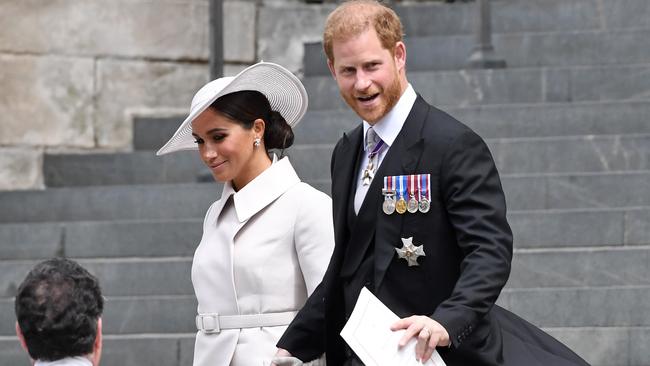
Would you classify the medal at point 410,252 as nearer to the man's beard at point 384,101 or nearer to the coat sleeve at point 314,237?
the man's beard at point 384,101

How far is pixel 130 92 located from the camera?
11.7 metres

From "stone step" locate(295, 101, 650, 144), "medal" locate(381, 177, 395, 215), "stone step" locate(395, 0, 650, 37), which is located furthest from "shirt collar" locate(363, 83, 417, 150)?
"stone step" locate(395, 0, 650, 37)

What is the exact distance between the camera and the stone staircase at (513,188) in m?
8.02

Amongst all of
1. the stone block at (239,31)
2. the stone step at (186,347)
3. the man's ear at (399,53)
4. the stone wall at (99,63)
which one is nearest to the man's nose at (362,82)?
the man's ear at (399,53)

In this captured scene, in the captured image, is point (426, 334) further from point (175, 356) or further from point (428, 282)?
point (175, 356)

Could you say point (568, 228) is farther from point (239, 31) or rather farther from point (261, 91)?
point (239, 31)

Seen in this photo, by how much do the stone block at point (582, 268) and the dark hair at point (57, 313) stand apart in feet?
15.2

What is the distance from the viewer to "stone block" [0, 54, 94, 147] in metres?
11.3

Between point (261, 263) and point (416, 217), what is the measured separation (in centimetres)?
86

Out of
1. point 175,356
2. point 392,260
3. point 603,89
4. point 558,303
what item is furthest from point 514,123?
point 392,260

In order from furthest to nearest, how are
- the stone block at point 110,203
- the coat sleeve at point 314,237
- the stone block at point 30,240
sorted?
1. the stone block at point 110,203
2. the stone block at point 30,240
3. the coat sleeve at point 314,237

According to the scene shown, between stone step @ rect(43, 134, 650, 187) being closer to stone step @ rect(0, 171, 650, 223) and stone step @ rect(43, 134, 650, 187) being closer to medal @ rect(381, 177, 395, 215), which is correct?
stone step @ rect(0, 171, 650, 223)

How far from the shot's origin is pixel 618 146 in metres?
9.18

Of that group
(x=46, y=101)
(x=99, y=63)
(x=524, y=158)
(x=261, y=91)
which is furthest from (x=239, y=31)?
(x=261, y=91)
